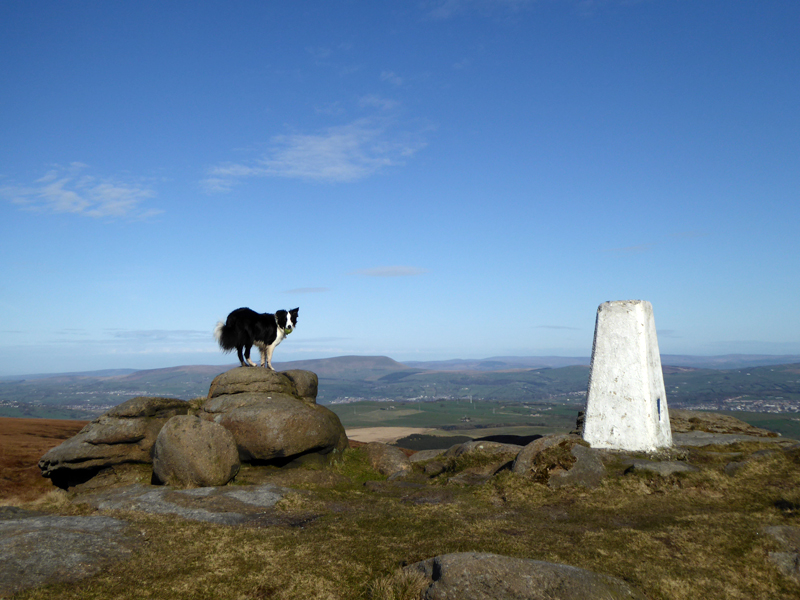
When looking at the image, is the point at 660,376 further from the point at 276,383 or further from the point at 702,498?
the point at 276,383

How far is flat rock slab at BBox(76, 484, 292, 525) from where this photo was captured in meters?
13.4

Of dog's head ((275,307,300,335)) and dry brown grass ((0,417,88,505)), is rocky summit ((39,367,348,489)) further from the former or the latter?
dog's head ((275,307,300,335))

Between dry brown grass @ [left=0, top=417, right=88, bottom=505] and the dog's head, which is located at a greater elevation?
the dog's head

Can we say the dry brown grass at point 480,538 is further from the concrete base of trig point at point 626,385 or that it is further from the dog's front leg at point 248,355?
the dog's front leg at point 248,355

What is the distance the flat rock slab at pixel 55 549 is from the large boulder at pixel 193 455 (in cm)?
457

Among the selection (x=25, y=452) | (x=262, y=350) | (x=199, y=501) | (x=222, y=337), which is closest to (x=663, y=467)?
(x=199, y=501)

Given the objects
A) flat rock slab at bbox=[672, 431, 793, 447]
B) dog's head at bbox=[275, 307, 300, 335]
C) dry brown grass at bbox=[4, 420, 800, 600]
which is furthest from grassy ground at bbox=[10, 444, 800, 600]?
dog's head at bbox=[275, 307, 300, 335]

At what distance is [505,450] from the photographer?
70.2 ft

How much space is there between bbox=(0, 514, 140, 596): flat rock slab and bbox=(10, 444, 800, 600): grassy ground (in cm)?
35

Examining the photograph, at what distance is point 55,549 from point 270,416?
962 cm

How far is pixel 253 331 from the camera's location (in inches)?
861

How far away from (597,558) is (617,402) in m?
9.48

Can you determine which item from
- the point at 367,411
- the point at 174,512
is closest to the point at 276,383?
the point at 174,512

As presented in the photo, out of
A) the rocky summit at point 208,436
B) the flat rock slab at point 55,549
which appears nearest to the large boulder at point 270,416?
the rocky summit at point 208,436
